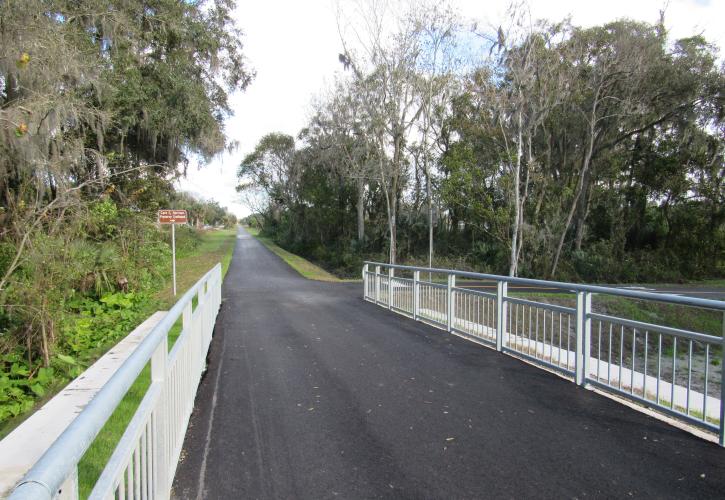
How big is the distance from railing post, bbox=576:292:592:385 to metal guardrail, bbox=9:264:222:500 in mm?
4142

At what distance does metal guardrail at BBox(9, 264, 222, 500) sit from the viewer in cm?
125

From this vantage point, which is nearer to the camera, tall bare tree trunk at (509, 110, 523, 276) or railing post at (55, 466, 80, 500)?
railing post at (55, 466, 80, 500)

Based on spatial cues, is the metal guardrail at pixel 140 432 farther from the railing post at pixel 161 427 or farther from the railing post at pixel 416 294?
the railing post at pixel 416 294

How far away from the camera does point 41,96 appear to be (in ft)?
27.9

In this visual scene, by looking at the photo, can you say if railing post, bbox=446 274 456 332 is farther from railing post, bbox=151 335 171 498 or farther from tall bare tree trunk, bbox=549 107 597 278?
tall bare tree trunk, bbox=549 107 597 278

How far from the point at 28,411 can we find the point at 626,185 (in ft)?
111

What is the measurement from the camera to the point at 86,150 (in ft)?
46.1

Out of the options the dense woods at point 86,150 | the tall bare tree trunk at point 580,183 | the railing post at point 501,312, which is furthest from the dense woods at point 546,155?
the railing post at point 501,312

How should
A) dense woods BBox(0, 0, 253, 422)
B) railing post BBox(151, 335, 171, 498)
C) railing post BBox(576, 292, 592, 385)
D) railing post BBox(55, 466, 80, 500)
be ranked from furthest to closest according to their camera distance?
dense woods BBox(0, 0, 253, 422)
railing post BBox(576, 292, 592, 385)
railing post BBox(151, 335, 171, 498)
railing post BBox(55, 466, 80, 500)

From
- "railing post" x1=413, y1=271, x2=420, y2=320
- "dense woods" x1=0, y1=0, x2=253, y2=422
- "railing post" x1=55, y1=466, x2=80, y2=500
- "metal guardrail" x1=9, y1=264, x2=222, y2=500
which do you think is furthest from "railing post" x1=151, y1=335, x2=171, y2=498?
"railing post" x1=413, y1=271, x2=420, y2=320

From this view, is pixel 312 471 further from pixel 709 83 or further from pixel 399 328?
pixel 709 83

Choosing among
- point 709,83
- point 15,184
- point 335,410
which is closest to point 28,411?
→ point 335,410

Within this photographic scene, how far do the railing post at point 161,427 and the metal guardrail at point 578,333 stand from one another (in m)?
3.80

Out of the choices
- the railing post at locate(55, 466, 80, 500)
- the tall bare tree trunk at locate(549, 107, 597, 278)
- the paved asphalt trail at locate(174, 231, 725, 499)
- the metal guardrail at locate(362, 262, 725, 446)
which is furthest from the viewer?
the tall bare tree trunk at locate(549, 107, 597, 278)
